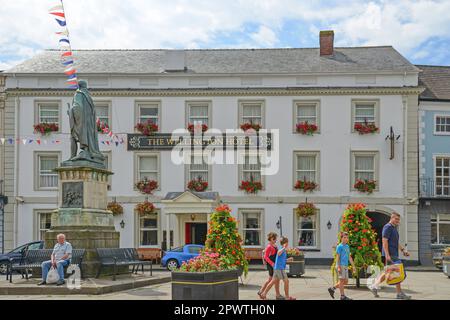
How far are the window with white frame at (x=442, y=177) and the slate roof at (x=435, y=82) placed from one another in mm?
3245

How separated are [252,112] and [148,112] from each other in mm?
5232

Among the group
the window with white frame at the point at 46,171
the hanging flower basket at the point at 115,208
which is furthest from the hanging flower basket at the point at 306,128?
the window with white frame at the point at 46,171

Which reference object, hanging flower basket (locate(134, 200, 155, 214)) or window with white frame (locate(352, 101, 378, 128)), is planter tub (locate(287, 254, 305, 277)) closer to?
hanging flower basket (locate(134, 200, 155, 214))

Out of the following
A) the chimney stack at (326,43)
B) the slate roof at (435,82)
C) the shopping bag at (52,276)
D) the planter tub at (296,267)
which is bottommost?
the planter tub at (296,267)

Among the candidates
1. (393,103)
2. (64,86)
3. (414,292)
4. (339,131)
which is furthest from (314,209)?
(414,292)

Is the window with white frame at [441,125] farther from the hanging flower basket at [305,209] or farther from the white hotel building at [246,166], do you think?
the hanging flower basket at [305,209]

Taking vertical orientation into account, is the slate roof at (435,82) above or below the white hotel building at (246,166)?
above

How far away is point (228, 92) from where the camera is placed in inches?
1415

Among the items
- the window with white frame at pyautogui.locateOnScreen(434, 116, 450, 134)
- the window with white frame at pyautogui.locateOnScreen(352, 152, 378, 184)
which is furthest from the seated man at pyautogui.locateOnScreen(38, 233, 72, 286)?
the window with white frame at pyautogui.locateOnScreen(434, 116, 450, 134)

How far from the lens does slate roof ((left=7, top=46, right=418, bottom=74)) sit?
36.5 meters

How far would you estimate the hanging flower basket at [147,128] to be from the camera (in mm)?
35750

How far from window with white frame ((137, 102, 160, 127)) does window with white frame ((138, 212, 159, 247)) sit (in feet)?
15.4

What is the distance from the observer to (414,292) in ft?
59.0

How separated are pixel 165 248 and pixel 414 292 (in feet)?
60.0
